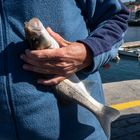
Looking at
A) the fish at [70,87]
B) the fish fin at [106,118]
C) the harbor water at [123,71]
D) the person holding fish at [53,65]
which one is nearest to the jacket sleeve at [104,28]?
the person holding fish at [53,65]

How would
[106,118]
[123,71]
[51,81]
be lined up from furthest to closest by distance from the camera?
[123,71], [106,118], [51,81]

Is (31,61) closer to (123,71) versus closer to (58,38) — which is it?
(58,38)

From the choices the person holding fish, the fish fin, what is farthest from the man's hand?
the fish fin

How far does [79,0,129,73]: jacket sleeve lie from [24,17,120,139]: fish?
0.12 m

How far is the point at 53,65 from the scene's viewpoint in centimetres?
196

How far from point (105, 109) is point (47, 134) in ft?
1.06

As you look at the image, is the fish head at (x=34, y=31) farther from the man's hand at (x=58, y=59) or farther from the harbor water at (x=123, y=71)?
the harbor water at (x=123, y=71)

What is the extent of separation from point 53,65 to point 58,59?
4 centimetres

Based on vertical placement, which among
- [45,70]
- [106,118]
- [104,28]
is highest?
[104,28]

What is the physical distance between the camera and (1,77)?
1.98m

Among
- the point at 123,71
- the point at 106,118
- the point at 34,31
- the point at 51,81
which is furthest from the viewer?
the point at 123,71

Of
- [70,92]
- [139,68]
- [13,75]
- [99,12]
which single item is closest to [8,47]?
[13,75]

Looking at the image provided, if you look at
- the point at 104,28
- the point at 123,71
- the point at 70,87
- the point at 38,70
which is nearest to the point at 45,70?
the point at 38,70

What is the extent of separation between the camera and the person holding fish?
1.97 metres
